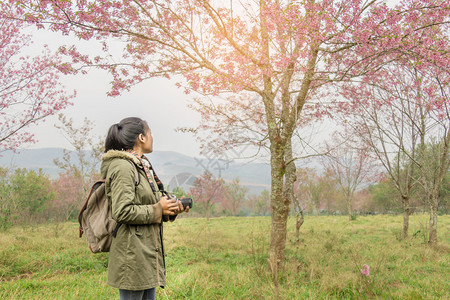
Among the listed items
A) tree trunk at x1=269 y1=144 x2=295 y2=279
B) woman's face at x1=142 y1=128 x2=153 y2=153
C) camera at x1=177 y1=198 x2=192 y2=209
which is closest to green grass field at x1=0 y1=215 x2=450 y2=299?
tree trunk at x1=269 y1=144 x2=295 y2=279

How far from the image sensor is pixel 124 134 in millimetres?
1900

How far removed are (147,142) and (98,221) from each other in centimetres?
61

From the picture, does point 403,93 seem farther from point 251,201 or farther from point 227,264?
point 251,201

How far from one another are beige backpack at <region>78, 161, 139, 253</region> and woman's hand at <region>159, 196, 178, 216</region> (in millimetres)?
199

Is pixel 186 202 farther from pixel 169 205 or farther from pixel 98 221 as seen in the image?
pixel 98 221

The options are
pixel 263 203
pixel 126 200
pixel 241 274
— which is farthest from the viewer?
pixel 263 203

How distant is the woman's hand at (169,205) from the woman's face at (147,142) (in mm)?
399

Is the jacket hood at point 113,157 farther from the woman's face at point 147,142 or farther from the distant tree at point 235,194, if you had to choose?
the distant tree at point 235,194

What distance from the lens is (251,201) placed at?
56219mm

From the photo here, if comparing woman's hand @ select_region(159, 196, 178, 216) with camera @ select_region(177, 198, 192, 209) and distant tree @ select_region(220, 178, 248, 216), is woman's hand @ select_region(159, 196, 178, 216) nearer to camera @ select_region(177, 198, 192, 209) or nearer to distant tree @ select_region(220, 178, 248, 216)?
camera @ select_region(177, 198, 192, 209)

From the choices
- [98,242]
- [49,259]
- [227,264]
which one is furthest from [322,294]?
[49,259]

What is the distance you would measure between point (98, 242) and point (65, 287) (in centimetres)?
337

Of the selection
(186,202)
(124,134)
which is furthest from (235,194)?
(124,134)

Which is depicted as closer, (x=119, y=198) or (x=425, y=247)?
(x=119, y=198)
